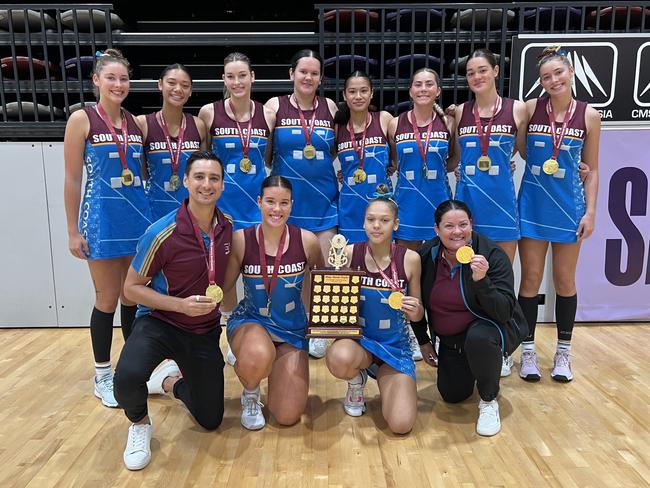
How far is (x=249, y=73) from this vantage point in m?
2.63

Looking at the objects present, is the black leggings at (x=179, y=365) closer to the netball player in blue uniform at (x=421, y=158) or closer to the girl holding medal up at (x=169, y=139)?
the girl holding medal up at (x=169, y=139)

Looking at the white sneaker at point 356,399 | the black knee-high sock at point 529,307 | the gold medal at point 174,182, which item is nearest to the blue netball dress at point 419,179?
the black knee-high sock at point 529,307

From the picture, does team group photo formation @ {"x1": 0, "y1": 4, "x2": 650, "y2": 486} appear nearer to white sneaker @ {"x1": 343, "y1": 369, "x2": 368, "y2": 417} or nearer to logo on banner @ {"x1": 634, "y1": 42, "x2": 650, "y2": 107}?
white sneaker @ {"x1": 343, "y1": 369, "x2": 368, "y2": 417}

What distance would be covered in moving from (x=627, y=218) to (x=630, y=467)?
2.05 metres

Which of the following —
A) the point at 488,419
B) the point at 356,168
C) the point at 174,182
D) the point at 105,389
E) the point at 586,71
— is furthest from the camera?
the point at 586,71

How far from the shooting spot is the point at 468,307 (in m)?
2.26

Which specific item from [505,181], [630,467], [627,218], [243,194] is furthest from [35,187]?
[627,218]

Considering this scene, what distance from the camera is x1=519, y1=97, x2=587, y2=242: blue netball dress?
2.55m

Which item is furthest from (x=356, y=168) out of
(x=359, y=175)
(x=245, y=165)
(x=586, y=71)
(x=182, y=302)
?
(x=586, y=71)

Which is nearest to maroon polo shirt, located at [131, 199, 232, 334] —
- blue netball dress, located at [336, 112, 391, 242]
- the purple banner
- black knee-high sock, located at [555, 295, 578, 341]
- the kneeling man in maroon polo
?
the kneeling man in maroon polo

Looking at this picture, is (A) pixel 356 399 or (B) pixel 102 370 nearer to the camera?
(A) pixel 356 399

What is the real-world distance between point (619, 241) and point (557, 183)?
1.29 m

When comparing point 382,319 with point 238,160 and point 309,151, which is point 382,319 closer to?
point 309,151

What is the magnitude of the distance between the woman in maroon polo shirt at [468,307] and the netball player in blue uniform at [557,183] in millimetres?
473
